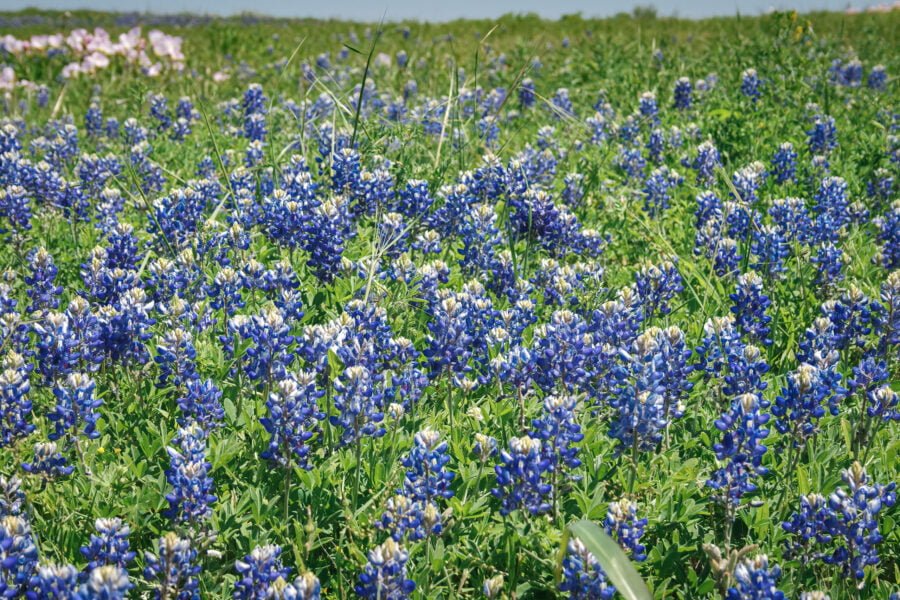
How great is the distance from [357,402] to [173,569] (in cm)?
83

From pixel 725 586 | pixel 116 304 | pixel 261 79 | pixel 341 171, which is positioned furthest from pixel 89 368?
pixel 261 79

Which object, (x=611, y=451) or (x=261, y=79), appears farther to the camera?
(x=261, y=79)

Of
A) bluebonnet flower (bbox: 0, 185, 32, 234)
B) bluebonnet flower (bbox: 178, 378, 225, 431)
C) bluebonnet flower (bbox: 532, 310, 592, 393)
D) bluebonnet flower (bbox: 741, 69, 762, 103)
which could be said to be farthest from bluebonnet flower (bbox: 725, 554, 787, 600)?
bluebonnet flower (bbox: 741, 69, 762, 103)

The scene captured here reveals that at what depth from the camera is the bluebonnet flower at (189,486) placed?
286cm

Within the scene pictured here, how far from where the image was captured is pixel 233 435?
137 inches

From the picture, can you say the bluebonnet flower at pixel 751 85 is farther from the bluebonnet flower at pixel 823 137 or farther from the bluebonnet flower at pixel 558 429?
the bluebonnet flower at pixel 558 429

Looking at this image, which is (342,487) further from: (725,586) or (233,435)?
(725,586)

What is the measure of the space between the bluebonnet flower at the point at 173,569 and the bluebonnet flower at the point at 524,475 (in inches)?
39.3

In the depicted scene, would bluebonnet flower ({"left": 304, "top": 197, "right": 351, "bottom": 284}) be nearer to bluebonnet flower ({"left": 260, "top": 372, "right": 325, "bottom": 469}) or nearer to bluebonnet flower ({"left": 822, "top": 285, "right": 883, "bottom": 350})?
bluebonnet flower ({"left": 260, "top": 372, "right": 325, "bottom": 469})

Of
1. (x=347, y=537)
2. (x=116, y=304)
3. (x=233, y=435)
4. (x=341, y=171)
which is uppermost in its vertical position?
(x=341, y=171)

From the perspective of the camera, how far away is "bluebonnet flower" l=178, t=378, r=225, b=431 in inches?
133

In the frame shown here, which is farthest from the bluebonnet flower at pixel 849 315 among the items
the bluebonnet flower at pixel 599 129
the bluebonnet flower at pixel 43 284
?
the bluebonnet flower at pixel 599 129

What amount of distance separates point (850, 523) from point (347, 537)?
67.6 inches

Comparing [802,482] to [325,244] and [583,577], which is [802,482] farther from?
[325,244]
